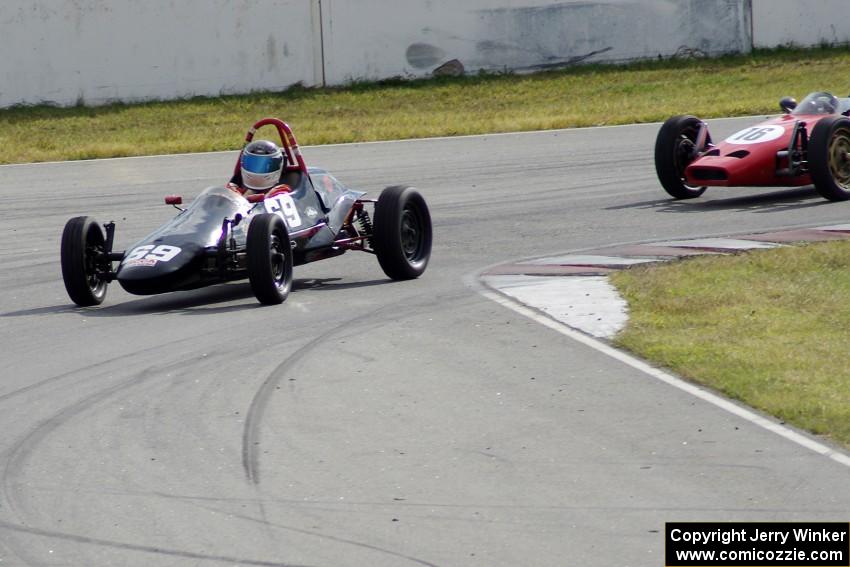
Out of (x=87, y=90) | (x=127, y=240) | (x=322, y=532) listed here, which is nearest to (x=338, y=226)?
(x=127, y=240)

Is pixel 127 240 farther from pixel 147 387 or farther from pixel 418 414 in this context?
pixel 418 414

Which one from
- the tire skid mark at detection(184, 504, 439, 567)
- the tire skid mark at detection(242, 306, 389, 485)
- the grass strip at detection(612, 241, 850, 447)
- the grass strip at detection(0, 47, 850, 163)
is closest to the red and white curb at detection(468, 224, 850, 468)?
the grass strip at detection(612, 241, 850, 447)

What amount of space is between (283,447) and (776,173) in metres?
10.0

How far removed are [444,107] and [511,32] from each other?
162 inches

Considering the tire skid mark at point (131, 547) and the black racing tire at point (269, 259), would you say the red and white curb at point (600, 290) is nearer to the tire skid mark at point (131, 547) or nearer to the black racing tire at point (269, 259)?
the black racing tire at point (269, 259)

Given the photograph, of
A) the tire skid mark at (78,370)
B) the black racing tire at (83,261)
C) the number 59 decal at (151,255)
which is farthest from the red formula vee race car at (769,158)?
the tire skid mark at (78,370)

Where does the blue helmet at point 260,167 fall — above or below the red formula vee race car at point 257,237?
above

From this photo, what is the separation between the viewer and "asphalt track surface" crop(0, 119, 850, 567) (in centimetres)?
584

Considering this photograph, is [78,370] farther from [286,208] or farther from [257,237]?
[286,208]

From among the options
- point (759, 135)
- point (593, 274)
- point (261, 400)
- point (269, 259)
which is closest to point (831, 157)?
point (759, 135)

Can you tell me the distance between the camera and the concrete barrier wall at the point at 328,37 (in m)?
31.2

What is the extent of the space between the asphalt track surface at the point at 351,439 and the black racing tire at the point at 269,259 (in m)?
0.17

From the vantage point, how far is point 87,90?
1240 inches

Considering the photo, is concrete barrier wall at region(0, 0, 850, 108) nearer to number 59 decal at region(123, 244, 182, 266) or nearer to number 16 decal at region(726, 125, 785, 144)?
number 16 decal at region(726, 125, 785, 144)
